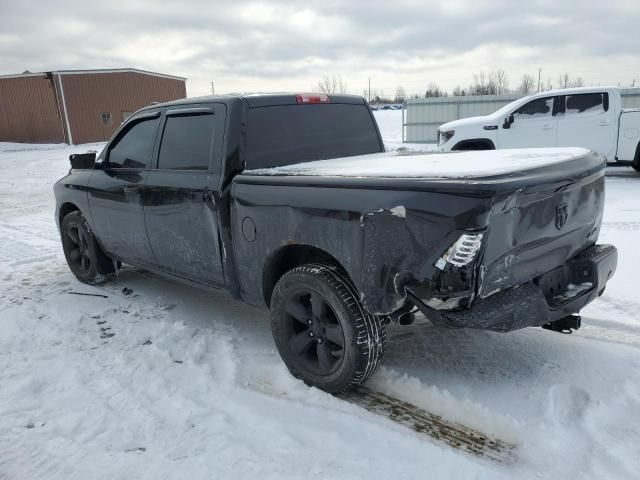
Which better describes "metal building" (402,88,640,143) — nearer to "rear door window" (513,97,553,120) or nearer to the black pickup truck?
"rear door window" (513,97,553,120)

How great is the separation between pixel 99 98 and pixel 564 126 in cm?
2529

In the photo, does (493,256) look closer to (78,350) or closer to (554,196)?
(554,196)


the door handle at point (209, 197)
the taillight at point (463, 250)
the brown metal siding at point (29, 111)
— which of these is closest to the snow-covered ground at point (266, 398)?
the taillight at point (463, 250)

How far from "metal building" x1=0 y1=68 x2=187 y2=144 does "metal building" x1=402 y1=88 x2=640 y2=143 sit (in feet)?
55.8

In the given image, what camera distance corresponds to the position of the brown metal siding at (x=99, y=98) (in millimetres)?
27266

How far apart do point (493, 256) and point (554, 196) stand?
1.89ft

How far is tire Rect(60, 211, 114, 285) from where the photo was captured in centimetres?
514

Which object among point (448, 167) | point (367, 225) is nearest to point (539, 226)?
point (448, 167)

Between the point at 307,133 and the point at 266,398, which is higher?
the point at 307,133

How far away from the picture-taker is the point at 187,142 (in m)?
3.85

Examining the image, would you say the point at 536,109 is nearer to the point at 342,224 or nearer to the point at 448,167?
the point at 448,167

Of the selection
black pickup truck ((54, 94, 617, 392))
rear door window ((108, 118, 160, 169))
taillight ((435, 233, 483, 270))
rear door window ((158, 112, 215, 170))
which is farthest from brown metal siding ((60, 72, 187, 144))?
taillight ((435, 233, 483, 270))

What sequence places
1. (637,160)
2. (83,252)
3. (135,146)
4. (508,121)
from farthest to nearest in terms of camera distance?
(508,121) < (637,160) < (83,252) < (135,146)

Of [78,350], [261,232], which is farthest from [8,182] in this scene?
[261,232]
